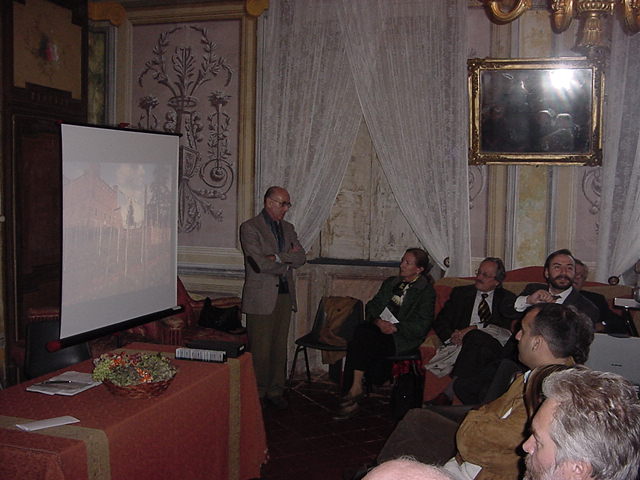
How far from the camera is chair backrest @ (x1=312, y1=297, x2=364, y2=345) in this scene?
5642mm

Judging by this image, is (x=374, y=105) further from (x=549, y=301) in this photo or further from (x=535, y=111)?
(x=549, y=301)

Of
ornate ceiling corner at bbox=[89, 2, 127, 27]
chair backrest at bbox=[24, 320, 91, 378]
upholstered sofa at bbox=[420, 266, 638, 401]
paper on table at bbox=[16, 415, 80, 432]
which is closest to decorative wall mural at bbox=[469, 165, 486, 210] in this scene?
upholstered sofa at bbox=[420, 266, 638, 401]

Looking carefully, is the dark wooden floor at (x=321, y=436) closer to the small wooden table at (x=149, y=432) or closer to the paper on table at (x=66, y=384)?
the small wooden table at (x=149, y=432)

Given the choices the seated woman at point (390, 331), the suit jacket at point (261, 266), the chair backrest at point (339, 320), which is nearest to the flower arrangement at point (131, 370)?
the suit jacket at point (261, 266)

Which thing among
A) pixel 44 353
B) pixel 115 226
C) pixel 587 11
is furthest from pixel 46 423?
pixel 587 11

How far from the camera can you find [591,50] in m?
3.32

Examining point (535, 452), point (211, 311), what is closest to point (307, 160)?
point (211, 311)

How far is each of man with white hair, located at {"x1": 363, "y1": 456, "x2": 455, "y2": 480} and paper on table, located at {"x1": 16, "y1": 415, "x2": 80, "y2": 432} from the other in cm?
171

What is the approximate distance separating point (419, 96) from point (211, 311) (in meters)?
2.43

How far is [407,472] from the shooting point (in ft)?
4.33

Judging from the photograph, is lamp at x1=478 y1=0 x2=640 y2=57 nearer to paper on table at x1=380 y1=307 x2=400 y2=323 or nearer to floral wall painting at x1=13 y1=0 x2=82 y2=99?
paper on table at x1=380 y1=307 x2=400 y2=323

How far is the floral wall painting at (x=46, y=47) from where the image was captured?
17.9ft

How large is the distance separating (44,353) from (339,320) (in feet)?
8.20

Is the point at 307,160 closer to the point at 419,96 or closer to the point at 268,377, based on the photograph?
the point at 419,96
